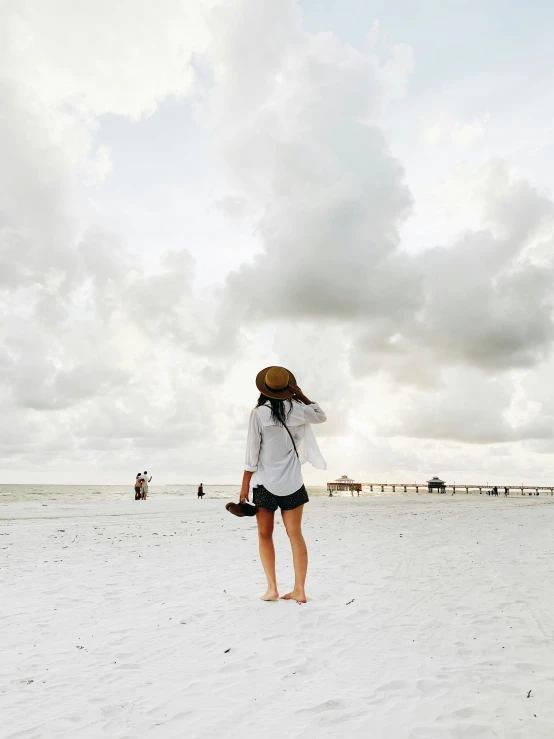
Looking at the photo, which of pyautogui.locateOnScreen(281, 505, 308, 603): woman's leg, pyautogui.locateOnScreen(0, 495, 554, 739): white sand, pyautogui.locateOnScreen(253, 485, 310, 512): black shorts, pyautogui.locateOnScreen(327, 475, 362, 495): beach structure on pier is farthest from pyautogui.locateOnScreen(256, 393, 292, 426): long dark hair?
pyautogui.locateOnScreen(327, 475, 362, 495): beach structure on pier

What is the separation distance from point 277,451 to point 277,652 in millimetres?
1960

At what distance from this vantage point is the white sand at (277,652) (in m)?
2.88

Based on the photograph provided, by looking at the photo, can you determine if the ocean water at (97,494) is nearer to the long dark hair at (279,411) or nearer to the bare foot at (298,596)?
the bare foot at (298,596)

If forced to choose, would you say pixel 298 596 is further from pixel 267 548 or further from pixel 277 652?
pixel 277 652

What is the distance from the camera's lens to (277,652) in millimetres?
3945

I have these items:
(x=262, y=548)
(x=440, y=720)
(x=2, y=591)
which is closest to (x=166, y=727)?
(x=440, y=720)

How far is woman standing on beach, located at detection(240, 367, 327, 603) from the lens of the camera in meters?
5.34

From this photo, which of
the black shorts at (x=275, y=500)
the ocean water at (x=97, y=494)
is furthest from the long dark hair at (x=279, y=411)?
the ocean water at (x=97, y=494)

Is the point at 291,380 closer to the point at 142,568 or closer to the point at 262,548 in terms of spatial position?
the point at 262,548

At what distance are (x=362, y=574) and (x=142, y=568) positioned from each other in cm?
328

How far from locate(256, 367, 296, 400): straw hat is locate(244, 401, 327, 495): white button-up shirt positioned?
17 cm

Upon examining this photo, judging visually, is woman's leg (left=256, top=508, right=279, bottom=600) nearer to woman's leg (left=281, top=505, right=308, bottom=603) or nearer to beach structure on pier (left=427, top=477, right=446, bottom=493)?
woman's leg (left=281, top=505, right=308, bottom=603)

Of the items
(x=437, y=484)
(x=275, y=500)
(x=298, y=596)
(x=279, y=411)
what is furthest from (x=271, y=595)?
(x=437, y=484)

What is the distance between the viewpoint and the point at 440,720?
2861 millimetres
